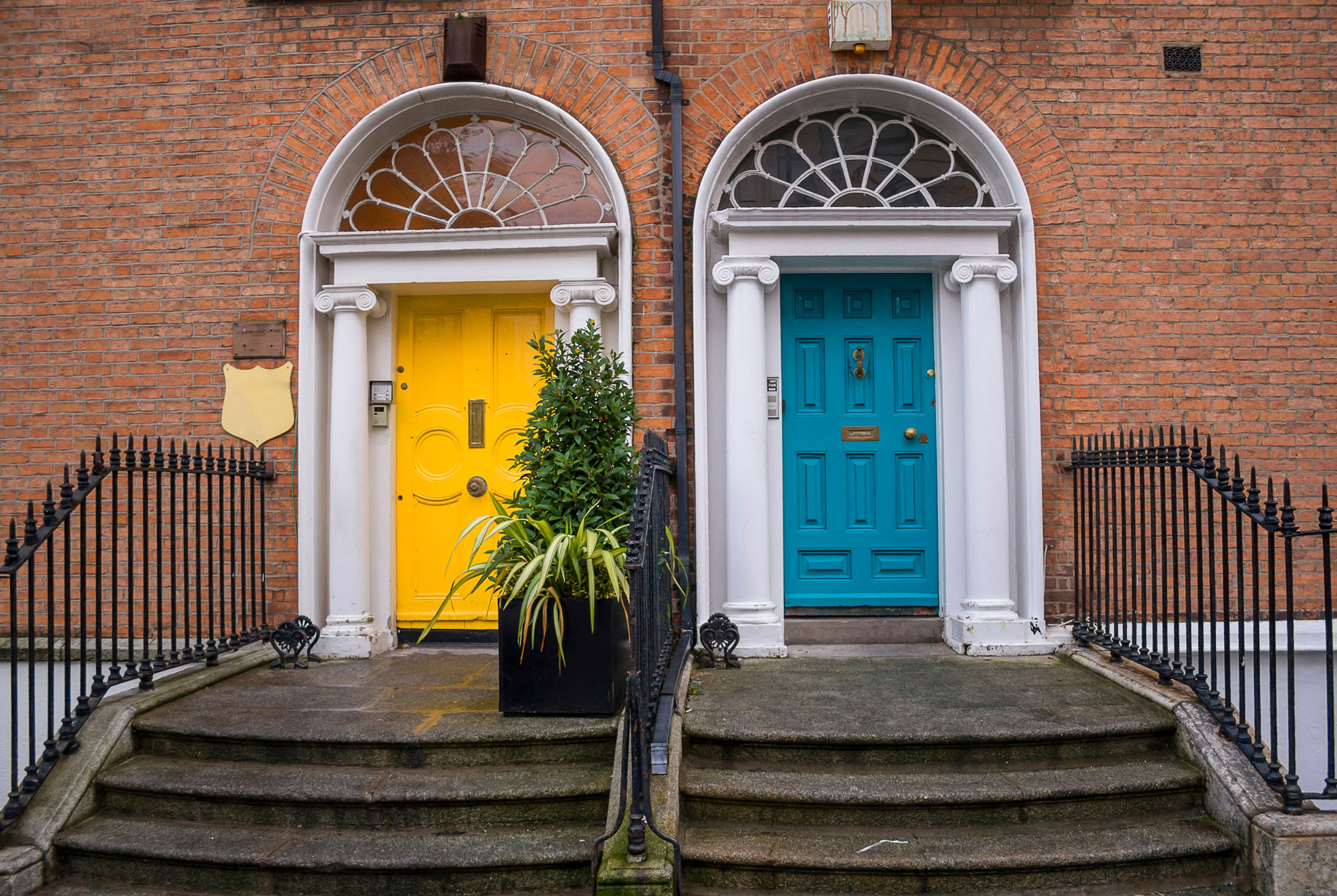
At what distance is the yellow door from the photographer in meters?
5.41

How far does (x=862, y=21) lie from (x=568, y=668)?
162 inches

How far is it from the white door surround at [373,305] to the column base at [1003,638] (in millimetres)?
2549

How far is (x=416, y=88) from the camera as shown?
5312mm

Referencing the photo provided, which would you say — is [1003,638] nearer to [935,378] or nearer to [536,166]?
[935,378]

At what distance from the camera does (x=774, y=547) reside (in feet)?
16.9

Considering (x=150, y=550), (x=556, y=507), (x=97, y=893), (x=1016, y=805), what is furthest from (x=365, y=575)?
(x=1016, y=805)

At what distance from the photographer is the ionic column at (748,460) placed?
4.96 meters

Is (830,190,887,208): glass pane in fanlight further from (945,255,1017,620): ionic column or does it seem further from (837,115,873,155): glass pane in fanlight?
(945,255,1017,620): ionic column

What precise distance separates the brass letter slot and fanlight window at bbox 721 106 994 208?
2010 mm

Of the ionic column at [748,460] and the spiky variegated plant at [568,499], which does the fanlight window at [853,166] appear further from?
the spiky variegated plant at [568,499]

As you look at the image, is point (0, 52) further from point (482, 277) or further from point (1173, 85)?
point (1173, 85)

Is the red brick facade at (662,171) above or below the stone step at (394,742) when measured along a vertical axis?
above

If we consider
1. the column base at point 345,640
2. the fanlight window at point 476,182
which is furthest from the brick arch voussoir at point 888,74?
the column base at point 345,640

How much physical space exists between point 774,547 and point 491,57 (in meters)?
3.50
